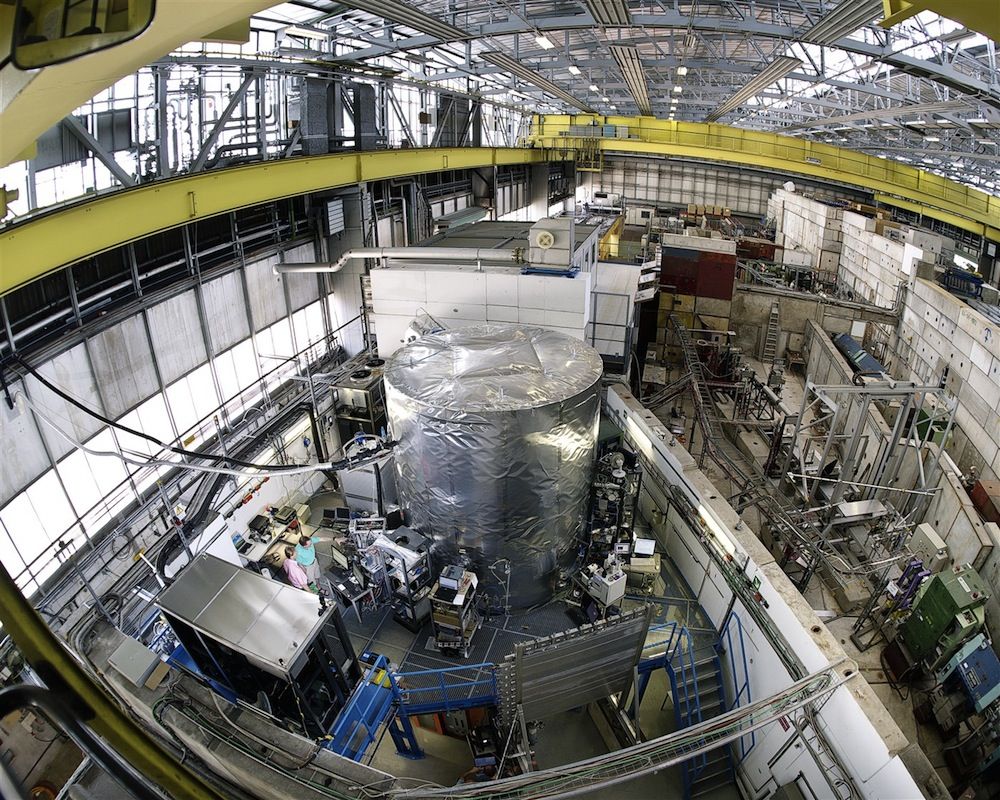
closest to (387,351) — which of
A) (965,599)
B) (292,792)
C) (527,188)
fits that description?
(292,792)

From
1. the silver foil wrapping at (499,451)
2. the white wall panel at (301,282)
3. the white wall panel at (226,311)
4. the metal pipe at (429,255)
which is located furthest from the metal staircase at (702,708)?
the white wall panel at (301,282)

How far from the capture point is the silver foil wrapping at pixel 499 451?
7.52 metres

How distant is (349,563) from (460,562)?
1.67 meters

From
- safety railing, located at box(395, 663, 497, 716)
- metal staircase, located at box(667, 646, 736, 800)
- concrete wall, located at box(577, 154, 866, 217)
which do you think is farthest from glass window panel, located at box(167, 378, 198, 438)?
concrete wall, located at box(577, 154, 866, 217)

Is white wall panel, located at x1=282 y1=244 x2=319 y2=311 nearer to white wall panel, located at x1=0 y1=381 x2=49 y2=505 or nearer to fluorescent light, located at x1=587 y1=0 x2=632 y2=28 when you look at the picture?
white wall panel, located at x1=0 y1=381 x2=49 y2=505

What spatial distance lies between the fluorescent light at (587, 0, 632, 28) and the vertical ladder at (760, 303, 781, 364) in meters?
12.7

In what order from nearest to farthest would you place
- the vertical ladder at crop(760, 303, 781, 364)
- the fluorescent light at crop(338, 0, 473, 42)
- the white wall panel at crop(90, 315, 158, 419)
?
the white wall panel at crop(90, 315, 158, 419)
the fluorescent light at crop(338, 0, 473, 42)
the vertical ladder at crop(760, 303, 781, 364)

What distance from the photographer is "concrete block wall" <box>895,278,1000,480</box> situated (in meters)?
13.4

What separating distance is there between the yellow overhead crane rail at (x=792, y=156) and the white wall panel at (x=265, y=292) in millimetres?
21842

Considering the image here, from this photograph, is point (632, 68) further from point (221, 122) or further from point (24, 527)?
point (24, 527)

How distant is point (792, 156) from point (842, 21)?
32.2 meters

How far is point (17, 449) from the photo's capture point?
728 cm

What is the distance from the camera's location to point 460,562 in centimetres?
841

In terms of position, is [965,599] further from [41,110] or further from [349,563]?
[41,110]
